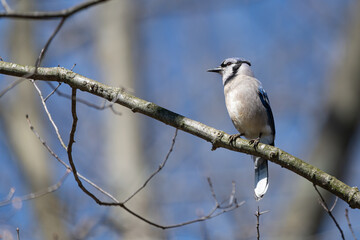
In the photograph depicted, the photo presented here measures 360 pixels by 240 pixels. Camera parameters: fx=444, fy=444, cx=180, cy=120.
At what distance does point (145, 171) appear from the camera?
25.7 ft

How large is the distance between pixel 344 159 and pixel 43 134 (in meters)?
5.07

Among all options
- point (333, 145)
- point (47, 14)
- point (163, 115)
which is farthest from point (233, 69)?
point (47, 14)

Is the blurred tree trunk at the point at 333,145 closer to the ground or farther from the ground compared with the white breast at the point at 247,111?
farther from the ground

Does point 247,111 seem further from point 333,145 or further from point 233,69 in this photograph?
point 333,145

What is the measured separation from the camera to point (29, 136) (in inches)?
318

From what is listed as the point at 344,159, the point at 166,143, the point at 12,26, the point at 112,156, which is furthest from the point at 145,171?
the point at 12,26

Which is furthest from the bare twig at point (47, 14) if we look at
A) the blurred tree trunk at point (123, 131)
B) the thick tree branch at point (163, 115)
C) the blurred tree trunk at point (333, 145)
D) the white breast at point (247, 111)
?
the blurred tree trunk at point (333, 145)

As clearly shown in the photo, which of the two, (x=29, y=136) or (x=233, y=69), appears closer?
(x=233, y=69)

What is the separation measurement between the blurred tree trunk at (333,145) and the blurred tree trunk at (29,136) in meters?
3.61

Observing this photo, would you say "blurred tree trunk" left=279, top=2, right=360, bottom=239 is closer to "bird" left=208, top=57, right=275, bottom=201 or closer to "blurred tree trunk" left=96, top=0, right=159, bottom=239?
"bird" left=208, top=57, right=275, bottom=201

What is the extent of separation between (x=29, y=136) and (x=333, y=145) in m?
5.23

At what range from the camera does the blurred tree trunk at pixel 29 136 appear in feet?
23.9

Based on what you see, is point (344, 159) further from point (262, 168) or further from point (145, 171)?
point (145, 171)

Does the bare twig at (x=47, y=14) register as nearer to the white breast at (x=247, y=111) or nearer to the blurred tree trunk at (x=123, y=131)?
the white breast at (x=247, y=111)
